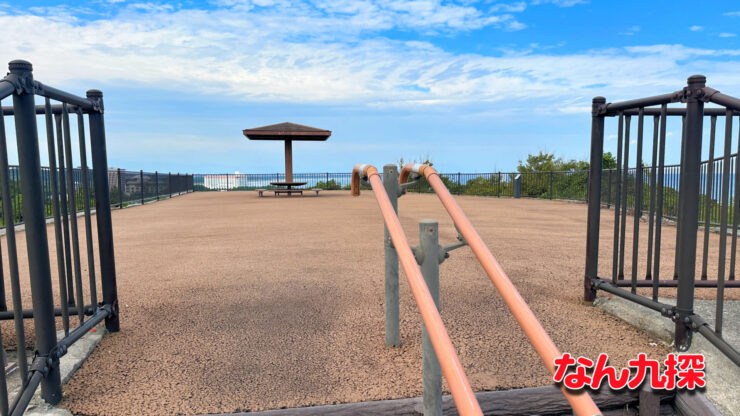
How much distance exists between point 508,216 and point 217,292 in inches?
361

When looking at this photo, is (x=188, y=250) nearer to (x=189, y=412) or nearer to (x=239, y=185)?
(x=189, y=412)

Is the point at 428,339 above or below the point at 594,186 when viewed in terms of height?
below

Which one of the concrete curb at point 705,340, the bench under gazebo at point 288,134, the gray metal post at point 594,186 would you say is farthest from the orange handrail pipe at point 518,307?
the bench under gazebo at point 288,134

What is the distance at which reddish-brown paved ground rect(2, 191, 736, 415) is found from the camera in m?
2.46

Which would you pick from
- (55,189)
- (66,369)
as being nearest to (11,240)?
(55,189)

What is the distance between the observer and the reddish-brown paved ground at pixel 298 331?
96.8 inches

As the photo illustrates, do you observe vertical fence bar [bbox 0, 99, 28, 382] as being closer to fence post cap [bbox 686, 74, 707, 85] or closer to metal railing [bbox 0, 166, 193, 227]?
fence post cap [bbox 686, 74, 707, 85]

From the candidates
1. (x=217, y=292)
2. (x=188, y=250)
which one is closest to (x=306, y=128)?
(x=188, y=250)

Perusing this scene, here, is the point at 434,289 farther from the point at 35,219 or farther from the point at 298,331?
the point at 35,219

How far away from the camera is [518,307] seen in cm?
147

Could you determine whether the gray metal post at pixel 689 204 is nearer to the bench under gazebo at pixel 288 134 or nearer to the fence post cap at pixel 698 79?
the fence post cap at pixel 698 79

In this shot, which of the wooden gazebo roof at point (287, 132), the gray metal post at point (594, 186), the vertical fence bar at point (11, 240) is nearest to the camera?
the vertical fence bar at point (11, 240)

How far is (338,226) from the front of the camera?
9375mm

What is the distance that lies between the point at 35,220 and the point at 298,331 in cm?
172
